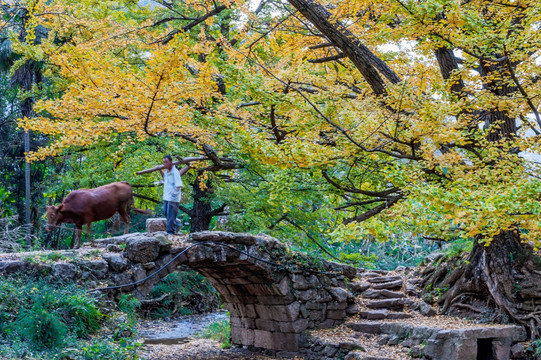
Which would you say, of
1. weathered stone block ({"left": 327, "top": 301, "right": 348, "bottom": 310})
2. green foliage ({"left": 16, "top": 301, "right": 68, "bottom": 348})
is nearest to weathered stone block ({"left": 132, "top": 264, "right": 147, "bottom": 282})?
green foliage ({"left": 16, "top": 301, "right": 68, "bottom": 348})

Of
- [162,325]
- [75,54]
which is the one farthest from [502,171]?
[162,325]

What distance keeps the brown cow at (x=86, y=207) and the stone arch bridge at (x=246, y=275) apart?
514 millimetres

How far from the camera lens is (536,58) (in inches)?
279

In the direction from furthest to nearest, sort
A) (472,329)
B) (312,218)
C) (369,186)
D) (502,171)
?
(312,218) → (369,186) → (472,329) → (502,171)

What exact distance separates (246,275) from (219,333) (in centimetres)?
304

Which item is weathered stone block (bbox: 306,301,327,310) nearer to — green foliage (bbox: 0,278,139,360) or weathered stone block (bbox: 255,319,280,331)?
weathered stone block (bbox: 255,319,280,331)

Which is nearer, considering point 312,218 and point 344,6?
point 344,6

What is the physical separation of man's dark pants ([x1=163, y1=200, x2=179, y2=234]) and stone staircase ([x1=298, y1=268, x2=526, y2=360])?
368 centimetres

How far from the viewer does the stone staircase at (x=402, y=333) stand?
843 centimetres

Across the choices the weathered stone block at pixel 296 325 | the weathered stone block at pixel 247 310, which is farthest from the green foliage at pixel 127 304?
the weathered stone block at pixel 247 310

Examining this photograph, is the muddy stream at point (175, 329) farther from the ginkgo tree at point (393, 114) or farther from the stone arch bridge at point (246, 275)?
the ginkgo tree at point (393, 114)

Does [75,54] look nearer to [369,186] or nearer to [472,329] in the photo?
[369,186]

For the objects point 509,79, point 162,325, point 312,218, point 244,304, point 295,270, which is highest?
point 509,79

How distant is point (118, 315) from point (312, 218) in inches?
217
